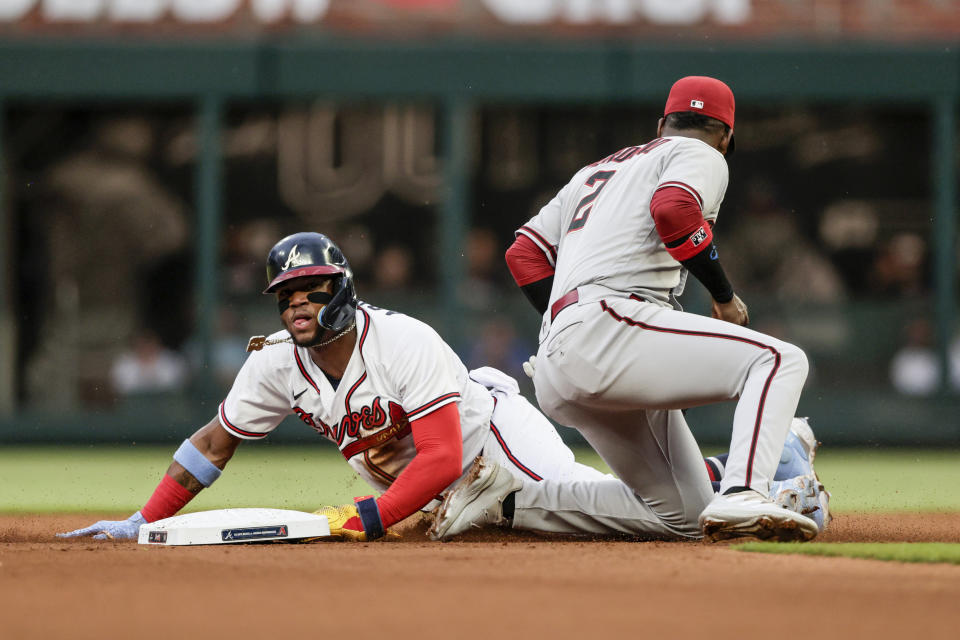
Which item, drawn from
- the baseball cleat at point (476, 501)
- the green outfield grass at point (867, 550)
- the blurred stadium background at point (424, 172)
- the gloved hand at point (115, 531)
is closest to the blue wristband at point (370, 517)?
the baseball cleat at point (476, 501)

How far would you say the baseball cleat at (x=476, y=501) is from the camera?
470cm

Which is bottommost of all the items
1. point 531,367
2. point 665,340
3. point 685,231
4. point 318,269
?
point 531,367

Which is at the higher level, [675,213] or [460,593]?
[675,213]

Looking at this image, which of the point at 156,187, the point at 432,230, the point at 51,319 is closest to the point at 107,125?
the point at 156,187

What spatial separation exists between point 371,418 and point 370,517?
1.22 feet

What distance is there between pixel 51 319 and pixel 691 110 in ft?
32.5

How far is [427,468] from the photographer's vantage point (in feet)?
14.7

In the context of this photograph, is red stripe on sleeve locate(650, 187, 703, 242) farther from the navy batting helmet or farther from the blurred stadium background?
the blurred stadium background

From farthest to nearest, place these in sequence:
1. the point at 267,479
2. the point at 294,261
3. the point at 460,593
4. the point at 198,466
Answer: the point at 267,479
the point at 198,466
the point at 294,261
the point at 460,593

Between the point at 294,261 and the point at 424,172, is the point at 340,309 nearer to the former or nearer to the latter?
the point at 294,261

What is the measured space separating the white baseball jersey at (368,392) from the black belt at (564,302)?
44 centimetres

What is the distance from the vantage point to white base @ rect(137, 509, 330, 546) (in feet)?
14.7

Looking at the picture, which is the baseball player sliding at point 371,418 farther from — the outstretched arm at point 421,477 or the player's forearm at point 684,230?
the player's forearm at point 684,230

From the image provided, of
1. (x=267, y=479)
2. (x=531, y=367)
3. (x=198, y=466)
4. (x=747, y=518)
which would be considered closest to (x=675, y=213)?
(x=531, y=367)
